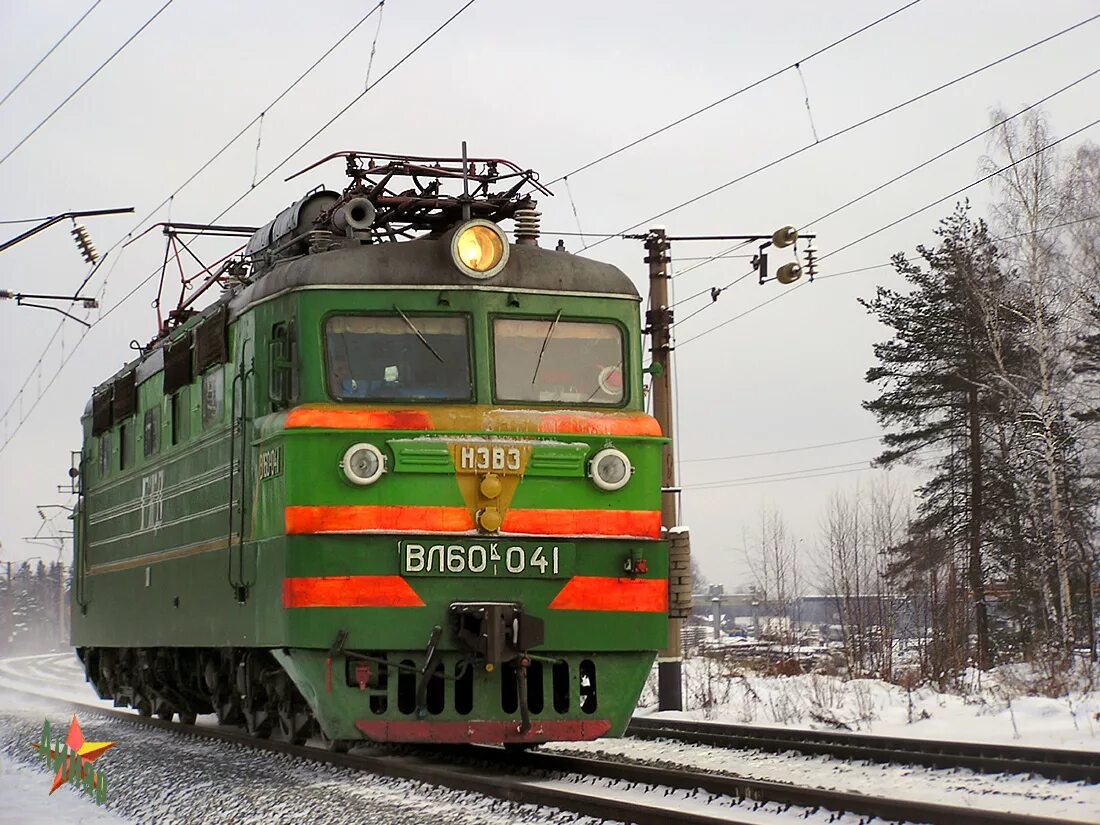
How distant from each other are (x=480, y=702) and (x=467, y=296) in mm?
2723

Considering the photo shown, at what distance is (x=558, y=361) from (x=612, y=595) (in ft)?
5.40

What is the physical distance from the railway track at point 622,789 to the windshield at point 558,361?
253cm

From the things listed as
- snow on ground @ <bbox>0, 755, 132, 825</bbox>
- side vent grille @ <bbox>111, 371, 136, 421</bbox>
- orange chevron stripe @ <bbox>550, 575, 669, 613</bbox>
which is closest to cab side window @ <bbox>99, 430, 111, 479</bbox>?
side vent grille @ <bbox>111, 371, 136, 421</bbox>

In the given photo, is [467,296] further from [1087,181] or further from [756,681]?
[1087,181]

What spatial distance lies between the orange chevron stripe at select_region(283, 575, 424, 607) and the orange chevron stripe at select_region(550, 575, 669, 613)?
1006 millimetres

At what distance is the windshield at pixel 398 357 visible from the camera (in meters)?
10.5

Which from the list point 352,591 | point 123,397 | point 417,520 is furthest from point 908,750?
point 123,397

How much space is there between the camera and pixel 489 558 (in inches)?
408

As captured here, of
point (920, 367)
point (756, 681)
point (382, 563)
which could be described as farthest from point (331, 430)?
point (920, 367)

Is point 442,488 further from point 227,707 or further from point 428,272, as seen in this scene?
point 227,707

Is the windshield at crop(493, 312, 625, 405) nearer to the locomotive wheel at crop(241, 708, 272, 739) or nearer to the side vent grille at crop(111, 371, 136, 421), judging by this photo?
the locomotive wheel at crop(241, 708, 272, 739)

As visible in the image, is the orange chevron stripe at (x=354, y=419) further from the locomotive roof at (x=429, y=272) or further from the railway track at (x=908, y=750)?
the railway track at (x=908, y=750)

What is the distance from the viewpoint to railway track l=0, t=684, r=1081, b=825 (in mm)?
8047

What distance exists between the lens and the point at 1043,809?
8.80 meters
